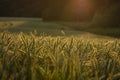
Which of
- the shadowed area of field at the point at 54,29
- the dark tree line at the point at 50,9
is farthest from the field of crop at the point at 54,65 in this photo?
the dark tree line at the point at 50,9

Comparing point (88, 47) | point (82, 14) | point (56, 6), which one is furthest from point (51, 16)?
point (88, 47)

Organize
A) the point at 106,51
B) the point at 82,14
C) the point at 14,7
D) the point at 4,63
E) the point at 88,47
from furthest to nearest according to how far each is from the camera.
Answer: the point at 14,7 < the point at 82,14 < the point at 88,47 < the point at 106,51 < the point at 4,63

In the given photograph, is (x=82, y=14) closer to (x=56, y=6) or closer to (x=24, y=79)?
(x=56, y=6)

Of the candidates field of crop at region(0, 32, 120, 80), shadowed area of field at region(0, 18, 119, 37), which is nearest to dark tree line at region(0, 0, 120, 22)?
shadowed area of field at region(0, 18, 119, 37)

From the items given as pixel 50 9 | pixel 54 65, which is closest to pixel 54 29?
pixel 50 9

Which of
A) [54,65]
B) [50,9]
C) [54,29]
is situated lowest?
[54,65]

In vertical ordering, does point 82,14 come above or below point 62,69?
above

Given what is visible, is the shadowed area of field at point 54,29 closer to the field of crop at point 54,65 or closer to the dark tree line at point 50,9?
the dark tree line at point 50,9

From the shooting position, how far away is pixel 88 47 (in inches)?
78.9

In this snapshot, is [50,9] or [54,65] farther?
[50,9]

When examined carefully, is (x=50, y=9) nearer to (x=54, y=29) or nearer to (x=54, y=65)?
(x=54, y=29)

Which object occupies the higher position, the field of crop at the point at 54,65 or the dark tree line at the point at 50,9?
the dark tree line at the point at 50,9

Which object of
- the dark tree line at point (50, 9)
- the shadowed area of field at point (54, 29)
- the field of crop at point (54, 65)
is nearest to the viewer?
the field of crop at point (54, 65)

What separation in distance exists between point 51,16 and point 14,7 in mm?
10198
